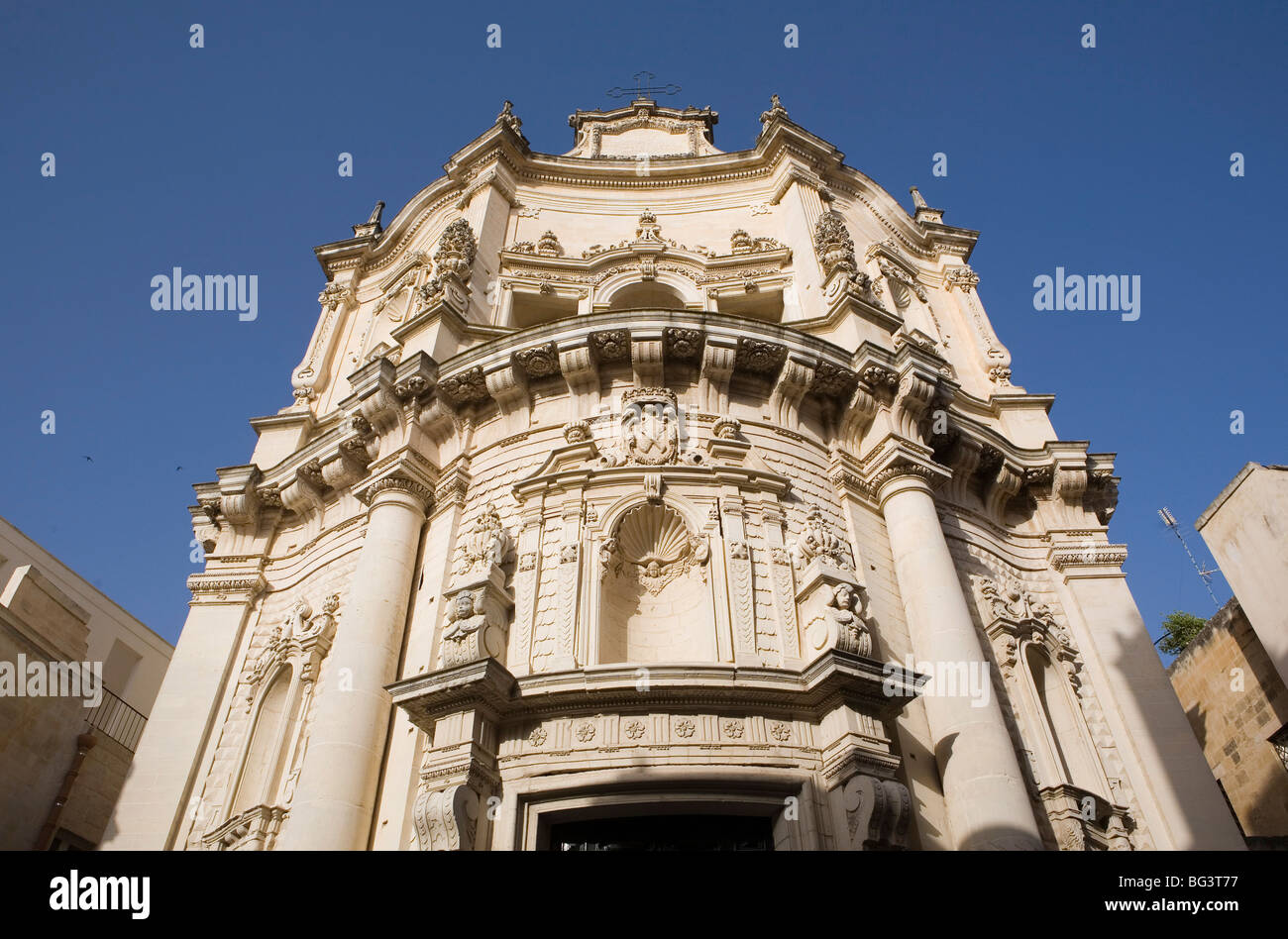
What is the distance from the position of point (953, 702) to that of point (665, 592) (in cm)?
409

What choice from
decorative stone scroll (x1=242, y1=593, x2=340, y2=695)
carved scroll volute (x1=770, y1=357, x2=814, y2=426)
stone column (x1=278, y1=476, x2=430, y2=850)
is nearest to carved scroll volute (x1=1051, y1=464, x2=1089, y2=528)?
carved scroll volute (x1=770, y1=357, x2=814, y2=426)

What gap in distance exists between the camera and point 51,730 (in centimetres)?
1883

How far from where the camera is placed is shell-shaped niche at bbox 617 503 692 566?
510 inches

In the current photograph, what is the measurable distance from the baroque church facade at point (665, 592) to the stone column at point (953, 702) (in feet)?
0.14

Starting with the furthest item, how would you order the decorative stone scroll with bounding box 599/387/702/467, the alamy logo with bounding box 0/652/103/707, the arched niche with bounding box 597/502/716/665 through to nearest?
the alamy logo with bounding box 0/652/103/707, the decorative stone scroll with bounding box 599/387/702/467, the arched niche with bounding box 597/502/716/665

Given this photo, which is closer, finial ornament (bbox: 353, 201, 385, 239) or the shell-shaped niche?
the shell-shaped niche

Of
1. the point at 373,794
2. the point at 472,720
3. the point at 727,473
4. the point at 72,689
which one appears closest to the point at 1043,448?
the point at 727,473

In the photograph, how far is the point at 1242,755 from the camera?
19703mm

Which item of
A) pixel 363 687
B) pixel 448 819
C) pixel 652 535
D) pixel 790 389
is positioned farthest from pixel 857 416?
pixel 448 819

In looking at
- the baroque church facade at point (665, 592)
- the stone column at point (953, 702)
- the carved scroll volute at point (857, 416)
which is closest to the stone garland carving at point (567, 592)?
the baroque church facade at point (665, 592)

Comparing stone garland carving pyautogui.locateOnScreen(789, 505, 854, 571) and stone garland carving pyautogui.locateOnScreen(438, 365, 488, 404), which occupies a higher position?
stone garland carving pyautogui.locateOnScreen(438, 365, 488, 404)

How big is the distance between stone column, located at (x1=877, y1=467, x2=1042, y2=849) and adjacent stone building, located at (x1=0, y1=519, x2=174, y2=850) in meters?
15.9
